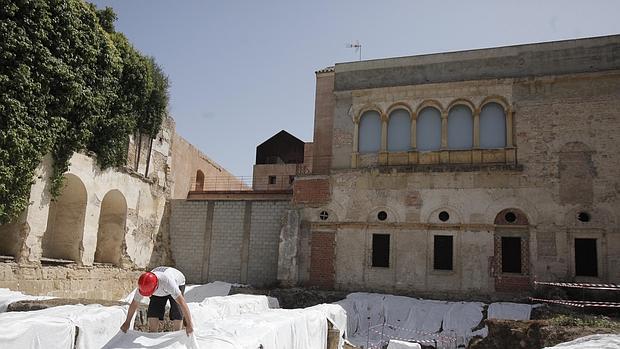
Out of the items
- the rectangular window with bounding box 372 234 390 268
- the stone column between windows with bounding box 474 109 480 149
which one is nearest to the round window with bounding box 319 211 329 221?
the rectangular window with bounding box 372 234 390 268

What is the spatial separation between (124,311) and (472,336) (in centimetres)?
1024

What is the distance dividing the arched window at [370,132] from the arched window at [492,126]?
13.4 ft

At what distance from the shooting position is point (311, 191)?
20312 millimetres

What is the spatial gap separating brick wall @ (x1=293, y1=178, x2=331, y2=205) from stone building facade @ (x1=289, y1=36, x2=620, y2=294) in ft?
0.14

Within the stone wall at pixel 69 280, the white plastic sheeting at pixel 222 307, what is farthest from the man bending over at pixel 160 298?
the stone wall at pixel 69 280

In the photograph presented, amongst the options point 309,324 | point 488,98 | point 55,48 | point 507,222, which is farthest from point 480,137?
point 55,48

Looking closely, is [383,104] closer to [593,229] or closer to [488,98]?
[488,98]

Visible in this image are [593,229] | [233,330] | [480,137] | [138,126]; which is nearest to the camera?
[233,330]

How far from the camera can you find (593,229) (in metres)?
17.0

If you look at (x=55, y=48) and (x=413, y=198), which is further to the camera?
(x=413, y=198)

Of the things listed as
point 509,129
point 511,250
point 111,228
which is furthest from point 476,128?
point 111,228

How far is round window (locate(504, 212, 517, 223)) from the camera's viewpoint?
18.0 m

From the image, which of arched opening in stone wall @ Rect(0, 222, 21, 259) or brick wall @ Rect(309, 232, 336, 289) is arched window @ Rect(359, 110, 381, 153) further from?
arched opening in stone wall @ Rect(0, 222, 21, 259)

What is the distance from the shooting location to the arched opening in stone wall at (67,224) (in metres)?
17.6
